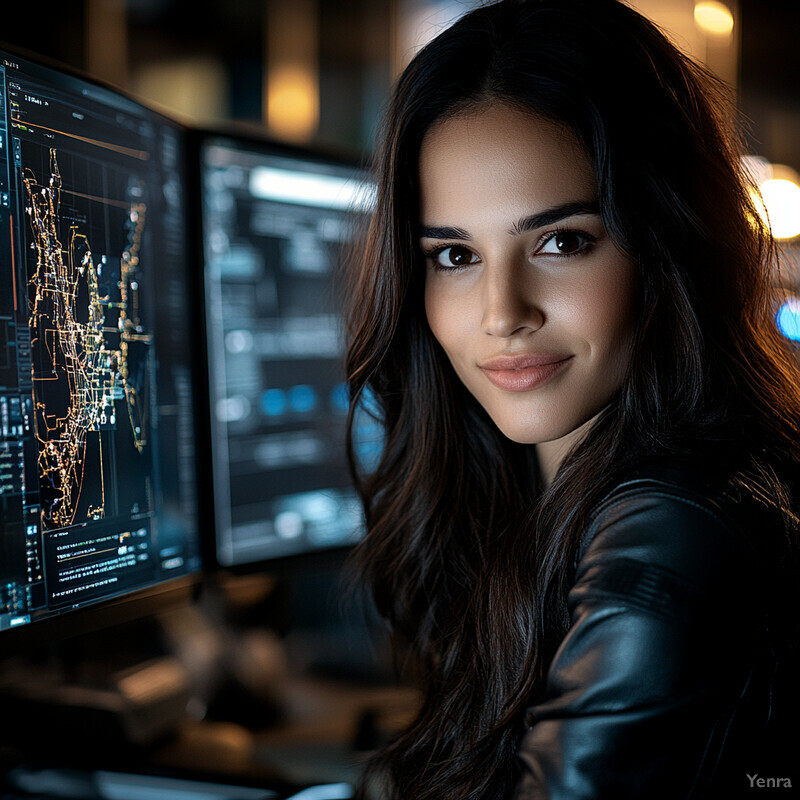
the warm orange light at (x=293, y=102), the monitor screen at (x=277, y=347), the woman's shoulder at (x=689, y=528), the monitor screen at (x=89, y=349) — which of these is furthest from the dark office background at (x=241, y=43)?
the woman's shoulder at (x=689, y=528)

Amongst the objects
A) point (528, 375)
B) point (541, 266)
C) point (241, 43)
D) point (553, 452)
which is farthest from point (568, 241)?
point (241, 43)

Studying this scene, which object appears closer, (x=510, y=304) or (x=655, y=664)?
(x=655, y=664)

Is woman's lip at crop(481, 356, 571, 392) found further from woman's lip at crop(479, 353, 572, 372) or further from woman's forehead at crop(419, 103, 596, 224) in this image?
woman's forehead at crop(419, 103, 596, 224)

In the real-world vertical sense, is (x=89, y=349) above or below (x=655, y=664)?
above

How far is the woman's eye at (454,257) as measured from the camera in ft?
3.01

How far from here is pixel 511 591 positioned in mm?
835

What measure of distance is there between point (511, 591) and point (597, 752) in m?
0.27

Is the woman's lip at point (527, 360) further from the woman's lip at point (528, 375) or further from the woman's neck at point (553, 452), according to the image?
the woman's neck at point (553, 452)

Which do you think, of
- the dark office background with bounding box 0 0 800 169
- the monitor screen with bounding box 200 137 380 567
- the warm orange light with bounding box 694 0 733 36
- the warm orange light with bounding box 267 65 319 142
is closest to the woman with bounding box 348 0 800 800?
the monitor screen with bounding box 200 137 380 567

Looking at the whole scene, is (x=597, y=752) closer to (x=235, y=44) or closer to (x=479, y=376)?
(x=479, y=376)

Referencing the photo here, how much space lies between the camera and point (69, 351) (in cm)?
80

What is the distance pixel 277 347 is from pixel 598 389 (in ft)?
1.92

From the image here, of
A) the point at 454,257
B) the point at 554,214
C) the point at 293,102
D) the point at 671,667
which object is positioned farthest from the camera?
the point at 293,102

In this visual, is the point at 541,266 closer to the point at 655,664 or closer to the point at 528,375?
the point at 528,375
